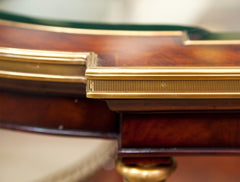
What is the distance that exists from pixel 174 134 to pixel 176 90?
6 centimetres

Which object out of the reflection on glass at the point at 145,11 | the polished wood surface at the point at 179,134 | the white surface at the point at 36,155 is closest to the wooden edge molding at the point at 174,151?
the polished wood surface at the point at 179,134

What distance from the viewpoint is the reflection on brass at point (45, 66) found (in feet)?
0.88

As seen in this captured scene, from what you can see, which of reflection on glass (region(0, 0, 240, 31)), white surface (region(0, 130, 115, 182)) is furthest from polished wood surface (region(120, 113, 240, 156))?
white surface (region(0, 130, 115, 182))

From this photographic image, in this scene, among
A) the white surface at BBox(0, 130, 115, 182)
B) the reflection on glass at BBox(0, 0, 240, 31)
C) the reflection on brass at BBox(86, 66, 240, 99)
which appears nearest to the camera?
the reflection on brass at BBox(86, 66, 240, 99)

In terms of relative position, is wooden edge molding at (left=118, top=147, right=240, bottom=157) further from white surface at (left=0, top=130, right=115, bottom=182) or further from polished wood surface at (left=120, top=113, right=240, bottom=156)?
white surface at (left=0, top=130, right=115, bottom=182)

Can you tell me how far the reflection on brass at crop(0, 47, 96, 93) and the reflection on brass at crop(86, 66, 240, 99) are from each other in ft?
0.12

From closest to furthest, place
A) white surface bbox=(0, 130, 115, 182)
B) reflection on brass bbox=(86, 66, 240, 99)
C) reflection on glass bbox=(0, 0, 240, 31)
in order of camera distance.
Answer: reflection on brass bbox=(86, 66, 240, 99) < reflection on glass bbox=(0, 0, 240, 31) < white surface bbox=(0, 130, 115, 182)

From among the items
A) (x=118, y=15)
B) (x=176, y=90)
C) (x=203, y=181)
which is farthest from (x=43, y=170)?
(x=176, y=90)

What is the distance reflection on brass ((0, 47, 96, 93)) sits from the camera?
0.27 m

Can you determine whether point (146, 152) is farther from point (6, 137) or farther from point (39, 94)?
point (6, 137)

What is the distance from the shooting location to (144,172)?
11.8 inches

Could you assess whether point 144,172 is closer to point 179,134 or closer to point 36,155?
point 179,134

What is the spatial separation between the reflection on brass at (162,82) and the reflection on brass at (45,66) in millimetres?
35

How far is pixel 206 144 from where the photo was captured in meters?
0.29
